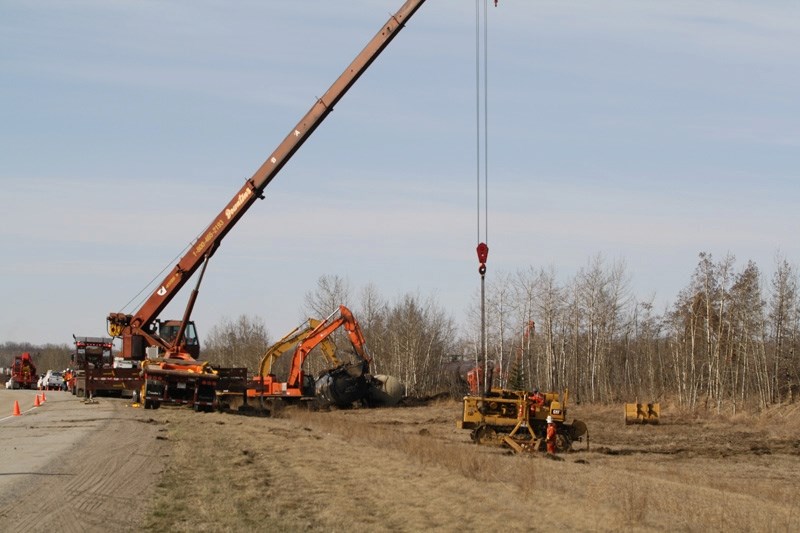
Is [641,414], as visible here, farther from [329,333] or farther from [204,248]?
[204,248]

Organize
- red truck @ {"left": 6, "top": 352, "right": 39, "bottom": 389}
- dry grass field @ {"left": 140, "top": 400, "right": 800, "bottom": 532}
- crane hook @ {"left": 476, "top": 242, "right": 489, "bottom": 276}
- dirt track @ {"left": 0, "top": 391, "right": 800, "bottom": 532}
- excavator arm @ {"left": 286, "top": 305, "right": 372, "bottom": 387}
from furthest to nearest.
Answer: red truck @ {"left": 6, "top": 352, "right": 39, "bottom": 389} < excavator arm @ {"left": 286, "top": 305, "right": 372, "bottom": 387} < crane hook @ {"left": 476, "top": 242, "right": 489, "bottom": 276} < dry grass field @ {"left": 140, "top": 400, "right": 800, "bottom": 532} < dirt track @ {"left": 0, "top": 391, "right": 800, "bottom": 532}

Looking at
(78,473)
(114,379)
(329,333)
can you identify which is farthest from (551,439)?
(329,333)

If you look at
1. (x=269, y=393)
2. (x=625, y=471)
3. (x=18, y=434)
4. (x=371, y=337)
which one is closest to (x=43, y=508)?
(x=18, y=434)

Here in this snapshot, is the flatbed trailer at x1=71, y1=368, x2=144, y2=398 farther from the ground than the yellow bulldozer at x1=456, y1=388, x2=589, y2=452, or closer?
farther from the ground

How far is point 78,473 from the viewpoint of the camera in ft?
50.9

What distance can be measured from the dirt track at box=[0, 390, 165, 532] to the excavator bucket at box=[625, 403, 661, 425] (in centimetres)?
2119

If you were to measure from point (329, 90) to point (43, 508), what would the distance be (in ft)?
79.0

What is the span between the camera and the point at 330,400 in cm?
4556

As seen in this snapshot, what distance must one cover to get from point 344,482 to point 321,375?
31.0 meters

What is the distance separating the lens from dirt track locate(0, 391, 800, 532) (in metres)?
12.5

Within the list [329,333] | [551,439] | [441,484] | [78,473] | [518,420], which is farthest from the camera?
[329,333]

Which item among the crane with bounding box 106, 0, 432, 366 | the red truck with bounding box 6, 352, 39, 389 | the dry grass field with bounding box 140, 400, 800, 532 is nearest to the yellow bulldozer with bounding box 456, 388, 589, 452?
the dry grass field with bounding box 140, 400, 800, 532

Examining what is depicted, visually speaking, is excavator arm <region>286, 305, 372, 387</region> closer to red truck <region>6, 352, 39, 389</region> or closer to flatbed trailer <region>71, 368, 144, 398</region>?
flatbed trailer <region>71, 368, 144, 398</region>

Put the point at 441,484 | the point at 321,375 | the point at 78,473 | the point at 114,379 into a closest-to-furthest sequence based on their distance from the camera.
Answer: the point at 78,473 → the point at 441,484 → the point at 114,379 → the point at 321,375
